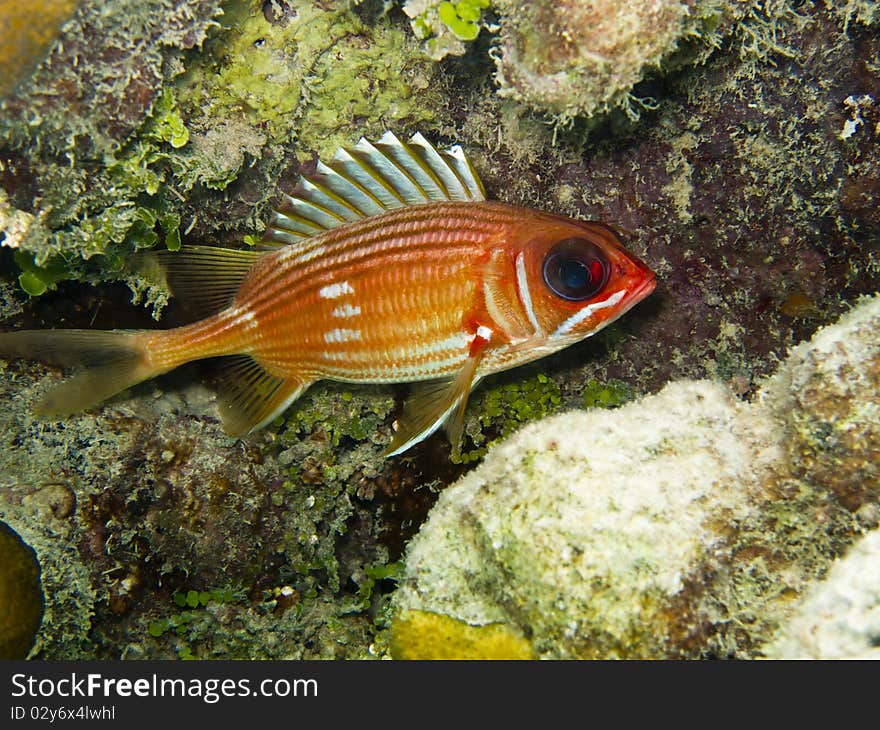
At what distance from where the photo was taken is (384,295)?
2932 mm

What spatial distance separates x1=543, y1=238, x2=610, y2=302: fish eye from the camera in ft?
8.69

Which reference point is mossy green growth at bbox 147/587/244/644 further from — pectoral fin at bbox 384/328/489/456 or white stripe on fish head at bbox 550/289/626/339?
white stripe on fish head at bbox 550/289/626/339

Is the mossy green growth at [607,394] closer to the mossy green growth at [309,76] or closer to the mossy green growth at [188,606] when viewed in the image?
the mossy green growth at [309,76]

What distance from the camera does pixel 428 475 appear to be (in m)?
3.84

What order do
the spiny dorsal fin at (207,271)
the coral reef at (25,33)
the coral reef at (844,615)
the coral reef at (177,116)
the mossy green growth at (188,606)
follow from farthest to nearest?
the mossy green growth at (188,606) → the spiny dorsal fin at (207,271) → the coral reef at (177,116) → the coral reef at (25,33) → the coral reef at (844,615)

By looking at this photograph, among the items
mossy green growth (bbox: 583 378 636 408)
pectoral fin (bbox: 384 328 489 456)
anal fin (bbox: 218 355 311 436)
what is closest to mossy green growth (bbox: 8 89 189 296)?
anal fin (bbox: 218 355 311 436)

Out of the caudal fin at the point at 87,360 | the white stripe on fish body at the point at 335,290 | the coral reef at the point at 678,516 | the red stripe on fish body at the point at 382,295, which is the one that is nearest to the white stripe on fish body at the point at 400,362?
the red stripe on fish body at the point at 382,295

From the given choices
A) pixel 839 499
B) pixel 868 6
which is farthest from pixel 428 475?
pixel 868 6

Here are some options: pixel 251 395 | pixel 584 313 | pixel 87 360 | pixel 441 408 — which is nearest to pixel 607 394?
pixel 584 313

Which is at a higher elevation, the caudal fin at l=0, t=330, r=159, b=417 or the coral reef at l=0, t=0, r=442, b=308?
the coral reef at l=0, t=0, r=442, b=308

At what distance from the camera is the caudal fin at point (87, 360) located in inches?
119

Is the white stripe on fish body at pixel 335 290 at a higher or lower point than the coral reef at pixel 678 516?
higher

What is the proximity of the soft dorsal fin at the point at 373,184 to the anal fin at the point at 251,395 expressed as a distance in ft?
2.59

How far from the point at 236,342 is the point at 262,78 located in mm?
1407
